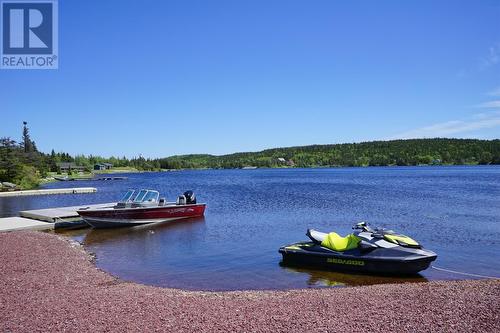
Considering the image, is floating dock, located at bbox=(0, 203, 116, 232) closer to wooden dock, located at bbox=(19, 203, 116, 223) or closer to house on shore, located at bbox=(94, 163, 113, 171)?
wooden dock, located at bbox=(19, 203, 116, 223)

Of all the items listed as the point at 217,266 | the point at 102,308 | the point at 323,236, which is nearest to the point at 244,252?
the point at 217,266

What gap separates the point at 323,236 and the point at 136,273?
698cm

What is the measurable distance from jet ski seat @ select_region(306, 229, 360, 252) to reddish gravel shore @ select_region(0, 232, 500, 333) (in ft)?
9.60

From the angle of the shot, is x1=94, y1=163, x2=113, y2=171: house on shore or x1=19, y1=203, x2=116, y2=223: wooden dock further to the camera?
x1=94, y1=163, x2=113, y2=171: house on shore

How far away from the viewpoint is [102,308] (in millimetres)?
8516

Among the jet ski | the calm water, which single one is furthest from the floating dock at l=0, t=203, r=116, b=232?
the jet ski

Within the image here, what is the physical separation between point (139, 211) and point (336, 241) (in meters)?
15.2

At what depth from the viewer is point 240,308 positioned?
8.62 meters

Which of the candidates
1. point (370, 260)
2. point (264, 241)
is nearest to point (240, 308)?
point (370, 260)

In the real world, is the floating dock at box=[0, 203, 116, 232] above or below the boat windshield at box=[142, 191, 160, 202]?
below

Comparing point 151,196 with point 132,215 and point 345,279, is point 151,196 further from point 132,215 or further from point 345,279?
point 345,279

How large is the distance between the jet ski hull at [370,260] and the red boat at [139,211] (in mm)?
14123

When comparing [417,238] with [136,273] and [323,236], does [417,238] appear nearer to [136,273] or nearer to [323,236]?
[323,236]

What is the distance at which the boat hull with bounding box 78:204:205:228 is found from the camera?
24.1m
